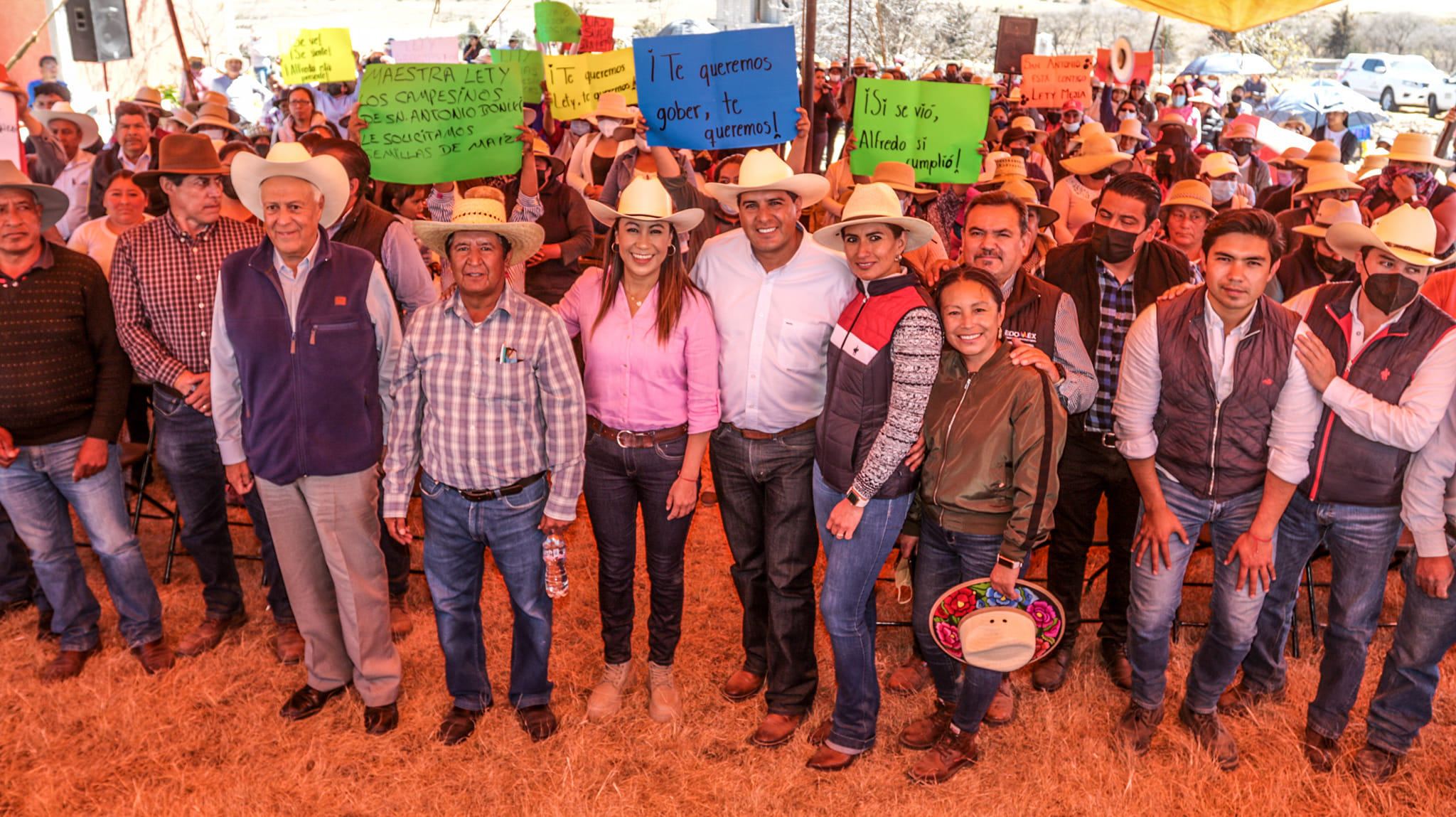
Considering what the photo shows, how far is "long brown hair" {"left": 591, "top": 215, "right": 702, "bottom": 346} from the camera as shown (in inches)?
146

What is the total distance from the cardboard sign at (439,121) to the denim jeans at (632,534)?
2.01m

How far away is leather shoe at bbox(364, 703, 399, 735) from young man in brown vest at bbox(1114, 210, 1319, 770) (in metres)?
3.15

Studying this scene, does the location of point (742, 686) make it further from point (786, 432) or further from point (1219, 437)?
point (1219, 437)

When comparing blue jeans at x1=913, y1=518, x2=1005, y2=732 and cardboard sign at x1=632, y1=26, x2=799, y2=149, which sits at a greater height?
cardboard sign at x1=632, y1=26, x2=799, y2=149

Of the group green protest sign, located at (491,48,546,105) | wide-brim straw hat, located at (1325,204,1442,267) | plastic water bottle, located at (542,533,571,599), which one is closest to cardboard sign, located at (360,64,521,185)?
plastic water bottle, located at (542,533,571,599)

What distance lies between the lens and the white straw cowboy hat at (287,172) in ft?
12.3

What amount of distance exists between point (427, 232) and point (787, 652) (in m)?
2.22

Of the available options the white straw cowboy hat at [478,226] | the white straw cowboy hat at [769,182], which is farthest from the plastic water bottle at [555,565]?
the white straw cowboy hat at [769,182]

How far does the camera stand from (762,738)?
414cm

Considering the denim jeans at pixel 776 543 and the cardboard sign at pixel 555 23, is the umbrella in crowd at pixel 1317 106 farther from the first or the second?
the denim jeans at pixel 776 543

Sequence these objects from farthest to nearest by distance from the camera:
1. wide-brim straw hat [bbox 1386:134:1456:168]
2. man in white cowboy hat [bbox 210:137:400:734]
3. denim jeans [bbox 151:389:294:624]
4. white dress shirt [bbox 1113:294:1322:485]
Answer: wide-brim straw hat [bbox 1386:134:1456:168] → denim jeans [bbox 151:389:294:624] → man in white cowboy hat [bbox 210:137:400:734] → white dress shirt [bbox 1113:294:1322:485]

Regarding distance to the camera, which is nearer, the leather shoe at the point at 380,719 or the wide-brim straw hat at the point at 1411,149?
the leather shoe at the point at 380,719

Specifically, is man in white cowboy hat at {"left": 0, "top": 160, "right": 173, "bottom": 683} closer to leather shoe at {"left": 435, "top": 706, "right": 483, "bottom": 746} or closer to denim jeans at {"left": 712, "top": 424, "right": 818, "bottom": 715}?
leather shoe at {"left": 435, "top": 706, "right": 483, "bottom": 746}

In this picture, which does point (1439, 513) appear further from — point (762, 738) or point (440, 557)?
point (440, 557)
